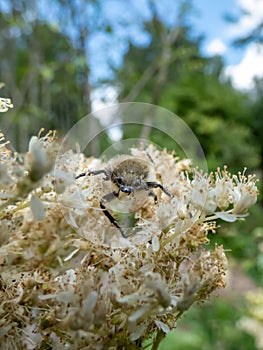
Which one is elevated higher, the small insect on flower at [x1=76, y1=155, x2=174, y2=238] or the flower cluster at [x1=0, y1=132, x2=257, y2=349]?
the small insect on flower at [x1=76, y1=155, x2=174, y2=238]

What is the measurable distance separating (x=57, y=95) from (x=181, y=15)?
900 mm

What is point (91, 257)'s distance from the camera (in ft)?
1.21

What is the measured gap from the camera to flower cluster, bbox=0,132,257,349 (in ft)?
1.07

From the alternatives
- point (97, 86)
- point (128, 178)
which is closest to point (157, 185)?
point (128, 178)

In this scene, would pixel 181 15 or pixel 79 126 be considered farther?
pixel 181 15

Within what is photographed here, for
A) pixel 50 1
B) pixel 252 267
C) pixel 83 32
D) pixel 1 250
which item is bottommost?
pixel 1 250

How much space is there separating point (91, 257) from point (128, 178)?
72mm

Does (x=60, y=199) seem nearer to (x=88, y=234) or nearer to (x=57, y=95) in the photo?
(x=88, y=234)

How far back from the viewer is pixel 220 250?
0.42 m

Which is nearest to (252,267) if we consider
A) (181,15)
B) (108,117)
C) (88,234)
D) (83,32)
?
(83,32)

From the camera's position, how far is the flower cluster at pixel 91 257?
33 cm

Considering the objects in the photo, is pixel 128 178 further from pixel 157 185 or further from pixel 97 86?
pixel 97 86

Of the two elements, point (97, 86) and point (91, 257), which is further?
point (97, 86)

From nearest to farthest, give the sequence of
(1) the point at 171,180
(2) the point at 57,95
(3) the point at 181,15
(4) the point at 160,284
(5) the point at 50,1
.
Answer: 1. (4) the point at 160,284
2. (1) the point at 171,180
3. (2) the point at 57,95
4. (5) the point at 50,1
5. (3) the point at 181,15
